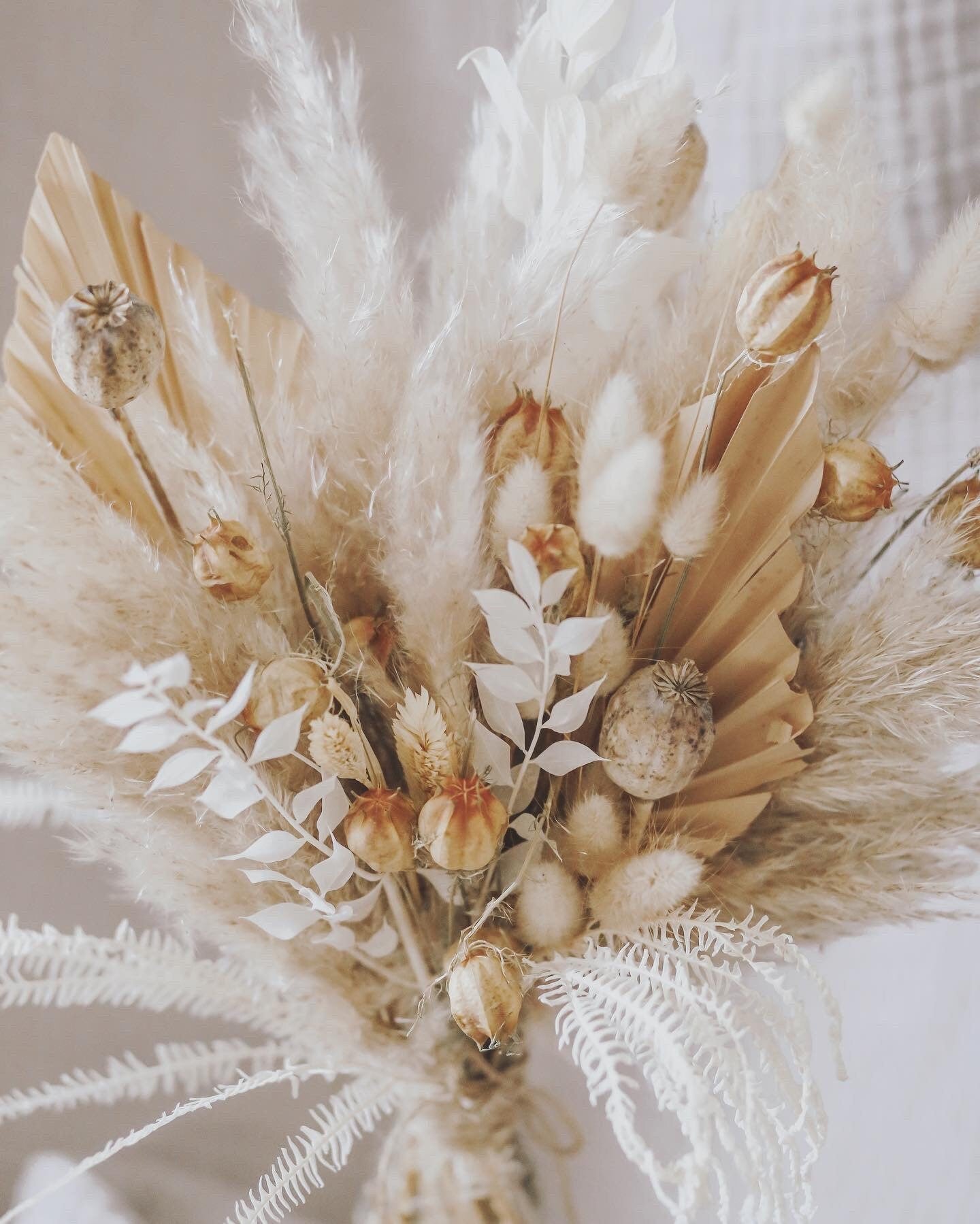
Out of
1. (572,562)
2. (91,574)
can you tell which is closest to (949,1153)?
(572,562)

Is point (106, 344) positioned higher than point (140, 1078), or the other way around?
point (106, 344)

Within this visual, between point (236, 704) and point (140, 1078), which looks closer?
point (236, 704)

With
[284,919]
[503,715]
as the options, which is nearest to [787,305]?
[503,715]

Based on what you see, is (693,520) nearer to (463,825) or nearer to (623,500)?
(623,500)

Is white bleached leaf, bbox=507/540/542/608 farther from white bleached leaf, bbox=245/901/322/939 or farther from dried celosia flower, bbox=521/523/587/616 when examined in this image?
white bleached leaf, bbox=245/901/322/939

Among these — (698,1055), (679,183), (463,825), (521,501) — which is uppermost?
(679,183)

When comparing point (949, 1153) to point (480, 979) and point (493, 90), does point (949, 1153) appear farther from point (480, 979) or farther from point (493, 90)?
point (493, 90)

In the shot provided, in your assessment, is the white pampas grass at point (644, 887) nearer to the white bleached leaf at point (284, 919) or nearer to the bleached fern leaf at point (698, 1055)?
the bleached fern leaf at point (698, 1055)

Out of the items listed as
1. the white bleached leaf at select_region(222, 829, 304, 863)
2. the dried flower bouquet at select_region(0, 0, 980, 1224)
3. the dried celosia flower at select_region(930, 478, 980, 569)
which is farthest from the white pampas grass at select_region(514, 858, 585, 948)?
the dried celosia flower at select_region(930, 478, 980, 569)
